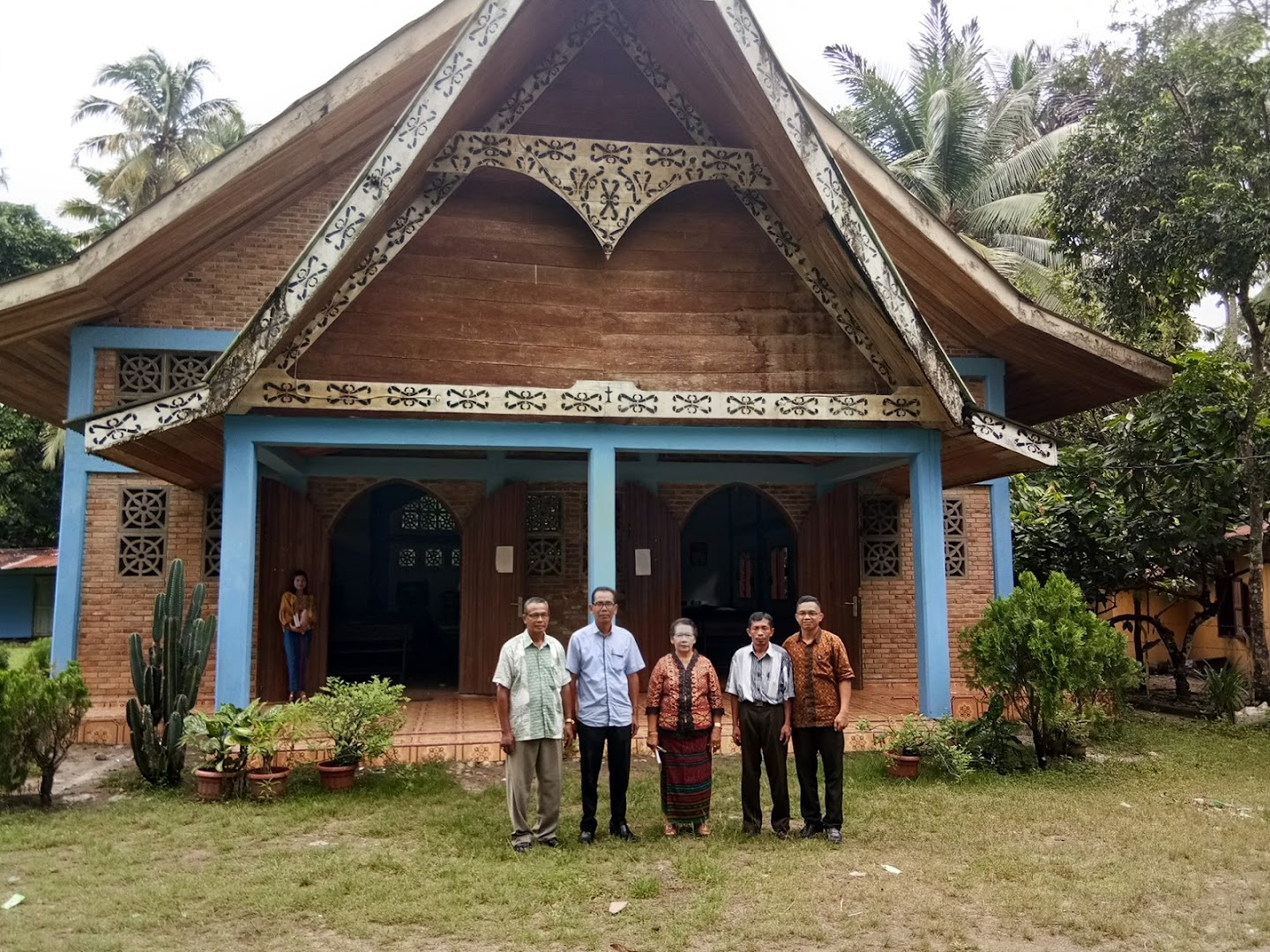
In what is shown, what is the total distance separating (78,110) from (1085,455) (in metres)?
26.2

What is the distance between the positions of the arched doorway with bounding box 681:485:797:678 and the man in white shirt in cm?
589

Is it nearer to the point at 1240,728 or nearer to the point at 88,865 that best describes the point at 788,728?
the point at 88,865

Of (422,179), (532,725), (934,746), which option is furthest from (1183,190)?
(532,725)

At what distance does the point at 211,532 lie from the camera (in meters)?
9.77

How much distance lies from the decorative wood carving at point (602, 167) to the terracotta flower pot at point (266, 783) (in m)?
4.55

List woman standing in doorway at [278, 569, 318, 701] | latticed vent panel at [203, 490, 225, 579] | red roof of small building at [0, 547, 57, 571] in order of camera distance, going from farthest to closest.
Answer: red roof of small building at [0, 547, 57, 571] < woman standing in doorway at [278, 569, 318, 701] < latticed vent panel at [203, 490, 225, 579]

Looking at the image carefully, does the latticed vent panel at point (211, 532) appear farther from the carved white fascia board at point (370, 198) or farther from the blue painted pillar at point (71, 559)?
the carved white fascia board at point (370, 198)

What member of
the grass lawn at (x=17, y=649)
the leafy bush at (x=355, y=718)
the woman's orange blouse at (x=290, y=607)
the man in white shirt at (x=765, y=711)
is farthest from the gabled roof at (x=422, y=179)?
the grass lawn at (x=17, y=649)

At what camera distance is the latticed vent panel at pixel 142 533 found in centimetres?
957

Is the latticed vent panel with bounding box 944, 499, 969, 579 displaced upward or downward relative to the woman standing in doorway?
upward

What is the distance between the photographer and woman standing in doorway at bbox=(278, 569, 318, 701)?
9844 mm

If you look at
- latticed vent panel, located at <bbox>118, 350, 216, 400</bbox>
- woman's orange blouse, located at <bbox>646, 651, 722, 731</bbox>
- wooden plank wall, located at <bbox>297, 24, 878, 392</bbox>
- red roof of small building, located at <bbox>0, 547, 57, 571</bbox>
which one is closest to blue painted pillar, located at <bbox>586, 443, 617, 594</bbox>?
wooden plank wall, located at <bbox>297, 24, 878, 392</bbox>

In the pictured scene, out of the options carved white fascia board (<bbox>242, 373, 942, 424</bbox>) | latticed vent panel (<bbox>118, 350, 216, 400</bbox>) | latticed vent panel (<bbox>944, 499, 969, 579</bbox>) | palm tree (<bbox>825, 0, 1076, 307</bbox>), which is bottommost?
latticed vent panel (<bbox>944, 499, 969, 579</bbox>)

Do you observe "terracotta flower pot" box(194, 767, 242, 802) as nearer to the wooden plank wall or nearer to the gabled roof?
the gabled roof
